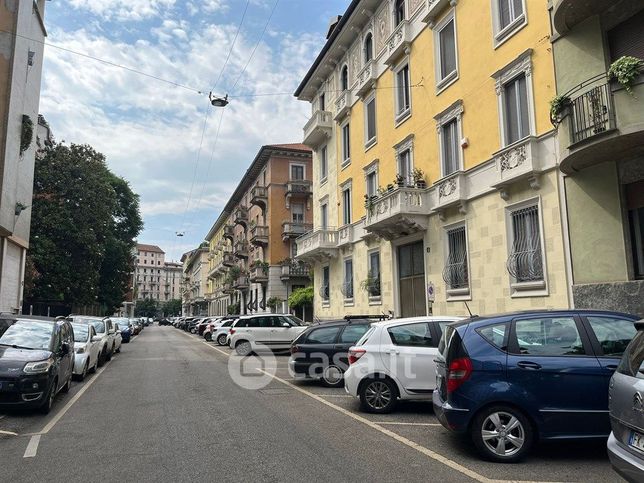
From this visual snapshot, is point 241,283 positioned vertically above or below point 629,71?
below

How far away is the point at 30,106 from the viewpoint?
25.5m

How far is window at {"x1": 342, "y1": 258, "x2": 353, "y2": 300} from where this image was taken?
2511cm

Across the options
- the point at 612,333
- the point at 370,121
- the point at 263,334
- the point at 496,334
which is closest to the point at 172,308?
the point at 263,334

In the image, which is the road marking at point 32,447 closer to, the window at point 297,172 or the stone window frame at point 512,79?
the stone window frame at point 512,79

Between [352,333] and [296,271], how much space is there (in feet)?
100

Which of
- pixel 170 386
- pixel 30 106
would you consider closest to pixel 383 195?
pixel 170 386

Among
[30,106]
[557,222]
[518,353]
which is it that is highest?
[30,106]

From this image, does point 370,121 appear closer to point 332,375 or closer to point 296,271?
point 332,375

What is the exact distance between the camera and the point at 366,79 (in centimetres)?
2345

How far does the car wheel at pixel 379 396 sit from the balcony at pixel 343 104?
19.2 m

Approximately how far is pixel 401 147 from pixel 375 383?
1328cm

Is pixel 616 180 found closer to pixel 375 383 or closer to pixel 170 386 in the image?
pixel 375 383

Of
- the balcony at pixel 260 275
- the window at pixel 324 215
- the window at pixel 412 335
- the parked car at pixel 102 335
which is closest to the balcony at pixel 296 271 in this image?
the balcony at pixel 260 275

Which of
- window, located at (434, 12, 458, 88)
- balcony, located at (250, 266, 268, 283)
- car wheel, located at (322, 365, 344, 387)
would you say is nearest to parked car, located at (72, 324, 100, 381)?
car wheel, located at (322, 365, 344, 387)
